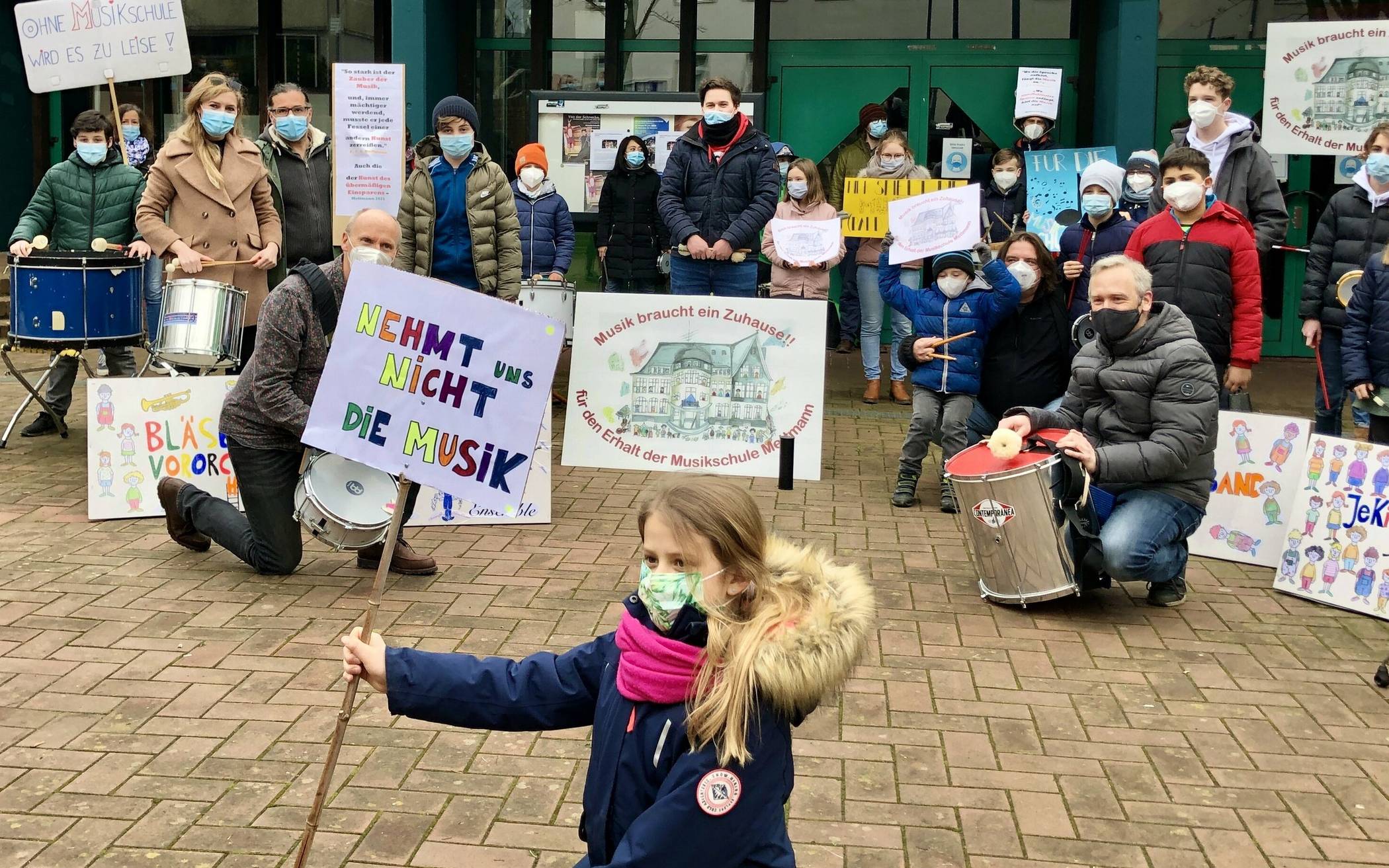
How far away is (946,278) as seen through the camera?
25.9 feet

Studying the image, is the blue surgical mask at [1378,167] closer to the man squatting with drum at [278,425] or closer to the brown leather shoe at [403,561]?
the man squatting with drum at [278,425]

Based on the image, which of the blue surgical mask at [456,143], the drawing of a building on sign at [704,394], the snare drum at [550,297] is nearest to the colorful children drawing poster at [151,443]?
the blue surgical mask at [456,143]

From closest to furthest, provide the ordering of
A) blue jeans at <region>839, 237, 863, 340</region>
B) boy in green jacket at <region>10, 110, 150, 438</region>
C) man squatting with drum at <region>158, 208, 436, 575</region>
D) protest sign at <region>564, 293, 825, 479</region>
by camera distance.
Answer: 1. man squatting with drum at <region>158, 208, 436, 575</region>
2. protest sign at <region>564, 293, 825, 479</region>
3. boy in green jacket at <region>10, 110, 150, 438</region>
4. blue jeans at <region>839, 237, 863, 340</region>

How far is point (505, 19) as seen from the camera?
13867 millimetres

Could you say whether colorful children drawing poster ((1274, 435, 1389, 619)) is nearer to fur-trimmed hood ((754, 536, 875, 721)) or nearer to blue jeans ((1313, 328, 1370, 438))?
blue jeans ((1313, 328, 1370, 438))

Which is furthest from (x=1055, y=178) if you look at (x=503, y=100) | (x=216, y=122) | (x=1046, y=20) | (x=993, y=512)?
(x=216, y=122)

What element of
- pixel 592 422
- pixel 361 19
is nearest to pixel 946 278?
pixel 592 422

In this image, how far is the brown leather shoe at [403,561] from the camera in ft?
21.1

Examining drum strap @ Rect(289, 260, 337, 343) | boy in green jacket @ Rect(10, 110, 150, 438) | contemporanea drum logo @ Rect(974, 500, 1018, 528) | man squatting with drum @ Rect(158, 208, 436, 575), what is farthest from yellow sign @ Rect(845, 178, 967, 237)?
drum strap @ Rect(289, 260, 337, 343)

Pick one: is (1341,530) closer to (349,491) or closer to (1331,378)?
(1331,378)

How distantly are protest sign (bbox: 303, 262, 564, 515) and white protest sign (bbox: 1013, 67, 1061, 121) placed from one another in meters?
9.53

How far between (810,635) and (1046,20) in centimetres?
1184

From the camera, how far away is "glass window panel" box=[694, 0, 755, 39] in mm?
13625

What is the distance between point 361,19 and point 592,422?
7.58 metres
